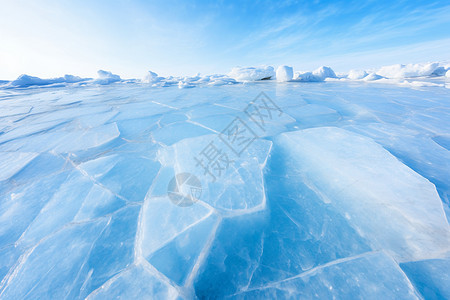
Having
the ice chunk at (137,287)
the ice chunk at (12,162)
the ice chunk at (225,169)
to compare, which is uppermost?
the ice chunk at (225,169)

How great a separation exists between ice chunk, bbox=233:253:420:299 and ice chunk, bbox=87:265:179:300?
0.36 meters

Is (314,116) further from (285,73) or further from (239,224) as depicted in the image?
(285,73)

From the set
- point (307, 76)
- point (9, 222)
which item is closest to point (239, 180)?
point (9, 222)

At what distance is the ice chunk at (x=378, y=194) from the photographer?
3.05ft

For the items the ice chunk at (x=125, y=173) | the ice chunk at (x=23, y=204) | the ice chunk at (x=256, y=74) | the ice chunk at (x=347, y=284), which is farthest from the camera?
the ice chunk at (x=256, y=74)

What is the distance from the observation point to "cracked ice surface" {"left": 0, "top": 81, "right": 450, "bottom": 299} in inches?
32.0

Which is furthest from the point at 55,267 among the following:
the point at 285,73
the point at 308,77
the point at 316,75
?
the point at 316,75

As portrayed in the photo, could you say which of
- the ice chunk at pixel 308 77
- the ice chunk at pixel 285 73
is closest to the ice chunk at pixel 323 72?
the ice chunk at pixel 308 77

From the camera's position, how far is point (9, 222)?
4.04 ft

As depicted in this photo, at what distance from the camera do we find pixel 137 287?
79cm

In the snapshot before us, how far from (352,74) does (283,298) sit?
20.5 metres

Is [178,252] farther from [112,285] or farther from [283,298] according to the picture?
[283,298]

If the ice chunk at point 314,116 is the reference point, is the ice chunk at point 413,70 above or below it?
above

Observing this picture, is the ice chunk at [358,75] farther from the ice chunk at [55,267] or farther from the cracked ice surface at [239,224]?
the ice chunk at [55,267]
